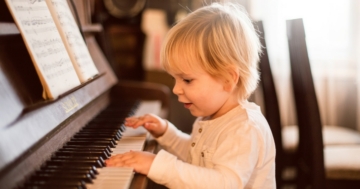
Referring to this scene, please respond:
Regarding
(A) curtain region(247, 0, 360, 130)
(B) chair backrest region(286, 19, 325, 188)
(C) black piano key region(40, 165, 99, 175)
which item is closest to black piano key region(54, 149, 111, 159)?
(C) black piano key region(40, 165, 99, 175)

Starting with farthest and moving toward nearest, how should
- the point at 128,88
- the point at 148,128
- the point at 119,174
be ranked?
the point at 128,88, the point at 148,128, the point at 119,174

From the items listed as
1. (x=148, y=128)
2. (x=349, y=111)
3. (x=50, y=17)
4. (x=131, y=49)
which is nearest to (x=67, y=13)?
(x=50, y=17)

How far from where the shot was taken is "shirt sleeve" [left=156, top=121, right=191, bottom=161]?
157cm

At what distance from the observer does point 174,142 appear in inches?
62.6

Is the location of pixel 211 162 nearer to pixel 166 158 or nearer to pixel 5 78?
pixel 166 158

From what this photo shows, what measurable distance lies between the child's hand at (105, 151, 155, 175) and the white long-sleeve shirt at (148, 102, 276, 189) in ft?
0.05

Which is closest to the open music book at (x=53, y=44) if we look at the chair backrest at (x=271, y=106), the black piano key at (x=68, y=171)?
the black piano key at (x=68, y=171)

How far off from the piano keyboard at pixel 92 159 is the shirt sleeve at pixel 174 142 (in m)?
0.09

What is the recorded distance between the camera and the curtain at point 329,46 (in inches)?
129

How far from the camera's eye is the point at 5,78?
116cm

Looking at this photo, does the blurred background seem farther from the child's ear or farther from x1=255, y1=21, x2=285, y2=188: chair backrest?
the child's ear

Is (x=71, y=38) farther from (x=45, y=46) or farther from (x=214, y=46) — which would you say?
(x=214, y=46)

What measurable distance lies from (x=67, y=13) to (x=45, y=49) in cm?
37

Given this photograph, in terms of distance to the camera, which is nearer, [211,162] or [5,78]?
[5,78]
